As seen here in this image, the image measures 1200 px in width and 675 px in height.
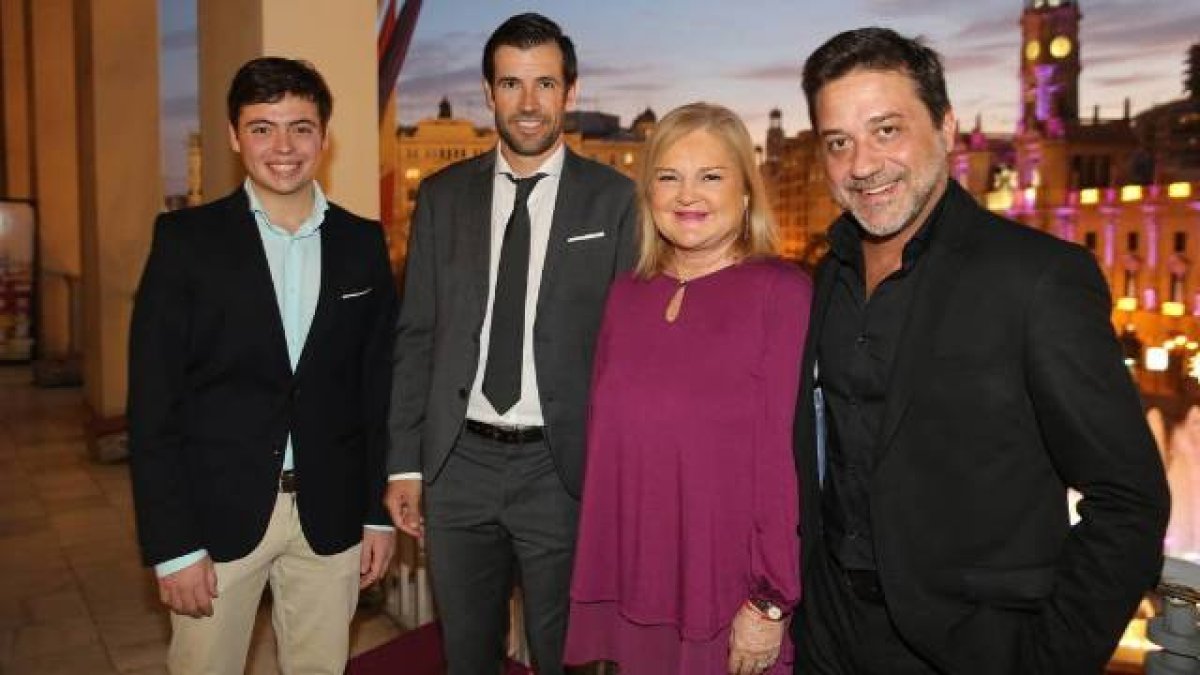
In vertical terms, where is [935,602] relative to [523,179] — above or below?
below

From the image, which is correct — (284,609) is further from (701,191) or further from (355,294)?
(701,191)

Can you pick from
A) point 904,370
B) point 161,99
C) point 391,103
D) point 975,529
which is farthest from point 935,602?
point 161,99

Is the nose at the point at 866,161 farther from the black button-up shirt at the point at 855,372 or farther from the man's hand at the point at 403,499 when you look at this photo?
the man's hand at the point at 403,499

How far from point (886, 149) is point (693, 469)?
68 centimetres

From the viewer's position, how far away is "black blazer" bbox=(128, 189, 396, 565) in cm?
212

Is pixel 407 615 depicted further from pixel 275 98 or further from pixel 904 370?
pixel 904 370

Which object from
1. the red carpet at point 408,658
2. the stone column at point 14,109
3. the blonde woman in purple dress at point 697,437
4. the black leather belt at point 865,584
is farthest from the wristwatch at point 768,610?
the stone column at point 14,109

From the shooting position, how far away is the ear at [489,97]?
7.73ft

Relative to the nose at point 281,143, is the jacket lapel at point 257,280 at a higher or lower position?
lower

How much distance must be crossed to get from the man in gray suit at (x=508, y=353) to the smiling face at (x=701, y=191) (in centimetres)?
37

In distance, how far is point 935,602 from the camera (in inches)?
62.6

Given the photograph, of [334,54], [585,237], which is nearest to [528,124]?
[585,237]

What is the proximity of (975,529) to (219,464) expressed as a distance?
1.58 meters

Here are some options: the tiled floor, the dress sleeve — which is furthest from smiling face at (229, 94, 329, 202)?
the tiled floor
